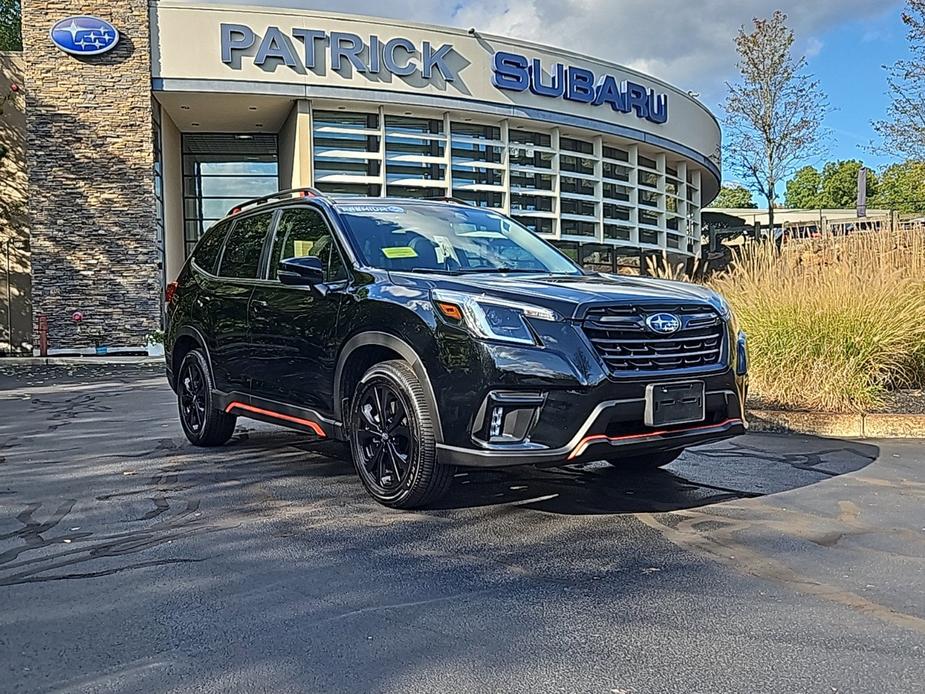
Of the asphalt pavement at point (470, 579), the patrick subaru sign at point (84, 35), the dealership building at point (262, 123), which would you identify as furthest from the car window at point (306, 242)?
the patrick subaru sign at point (84, 35)

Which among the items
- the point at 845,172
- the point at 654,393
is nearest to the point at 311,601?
the point at 654,393

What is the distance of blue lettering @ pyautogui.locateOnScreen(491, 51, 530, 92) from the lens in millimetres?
21547

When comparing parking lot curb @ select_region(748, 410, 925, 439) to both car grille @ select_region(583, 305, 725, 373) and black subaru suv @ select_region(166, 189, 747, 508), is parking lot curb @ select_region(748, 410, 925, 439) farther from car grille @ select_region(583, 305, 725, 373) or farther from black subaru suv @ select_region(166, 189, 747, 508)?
car grille @ select_region(583, 305, 725, 373)

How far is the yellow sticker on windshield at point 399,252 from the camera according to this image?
5.27 metres

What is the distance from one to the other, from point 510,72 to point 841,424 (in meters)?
16.2

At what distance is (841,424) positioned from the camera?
24.6 ft

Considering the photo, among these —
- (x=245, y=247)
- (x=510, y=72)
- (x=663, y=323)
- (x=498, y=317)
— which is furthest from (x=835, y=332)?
(x=510, y=72)

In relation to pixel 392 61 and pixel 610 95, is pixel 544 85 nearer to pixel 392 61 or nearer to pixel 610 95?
pixel 610 95

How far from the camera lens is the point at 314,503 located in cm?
504

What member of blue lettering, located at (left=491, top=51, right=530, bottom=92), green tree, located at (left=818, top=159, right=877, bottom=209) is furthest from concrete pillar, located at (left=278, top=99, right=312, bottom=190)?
green tree, located at (left=818, top=159, right=877, bottom=209)

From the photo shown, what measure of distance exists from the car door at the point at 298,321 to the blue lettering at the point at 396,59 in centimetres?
1509

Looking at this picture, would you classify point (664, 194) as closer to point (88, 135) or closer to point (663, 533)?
point (88, 135)

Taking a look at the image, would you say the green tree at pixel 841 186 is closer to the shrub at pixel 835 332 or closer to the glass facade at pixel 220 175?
the glass facade at pixel 220 175

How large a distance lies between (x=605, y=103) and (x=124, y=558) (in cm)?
2197
